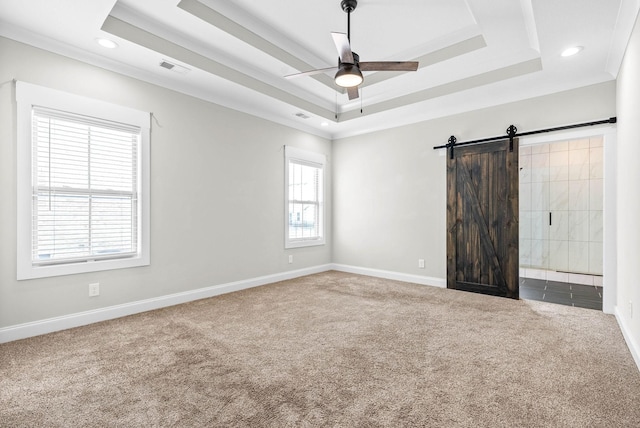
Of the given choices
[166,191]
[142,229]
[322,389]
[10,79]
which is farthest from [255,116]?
[322,389]

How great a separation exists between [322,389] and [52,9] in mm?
3458

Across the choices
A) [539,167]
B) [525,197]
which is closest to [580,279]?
[525,197]

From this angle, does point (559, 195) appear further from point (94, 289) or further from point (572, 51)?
point (94, 289)

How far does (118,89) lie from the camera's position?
3309 millimetres

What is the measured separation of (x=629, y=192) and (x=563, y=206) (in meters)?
3.51

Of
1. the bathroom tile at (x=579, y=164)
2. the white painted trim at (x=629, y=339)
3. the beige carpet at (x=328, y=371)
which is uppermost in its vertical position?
the bathroom tile at (x=579, y=164)

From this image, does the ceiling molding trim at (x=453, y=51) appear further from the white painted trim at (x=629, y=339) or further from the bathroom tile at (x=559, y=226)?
the bathroom tile at (x=559, y=226)

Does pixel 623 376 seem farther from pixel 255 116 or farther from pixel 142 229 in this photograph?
pixel 255 116

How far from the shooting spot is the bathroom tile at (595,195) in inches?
206

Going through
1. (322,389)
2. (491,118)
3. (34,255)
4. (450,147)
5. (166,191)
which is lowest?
(322,389)

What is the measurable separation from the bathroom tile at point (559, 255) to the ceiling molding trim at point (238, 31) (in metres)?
5.27

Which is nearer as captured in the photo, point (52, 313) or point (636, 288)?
point (636, 288)

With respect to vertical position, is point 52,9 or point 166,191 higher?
point 52,9

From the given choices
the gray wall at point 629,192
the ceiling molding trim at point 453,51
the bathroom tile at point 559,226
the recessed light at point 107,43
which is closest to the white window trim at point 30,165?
the recessed light at point 107,43
